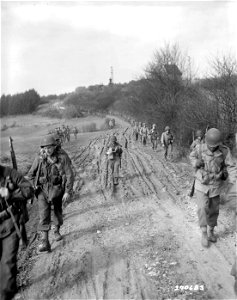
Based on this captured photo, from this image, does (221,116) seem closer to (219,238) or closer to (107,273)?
(219,238)

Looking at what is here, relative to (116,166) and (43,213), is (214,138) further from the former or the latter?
(116,166)

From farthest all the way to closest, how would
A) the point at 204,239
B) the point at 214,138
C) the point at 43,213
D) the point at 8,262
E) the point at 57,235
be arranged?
the point at 57,235 → the point at 43,213 → the point at 204,239 → the point at 214,138 → the point at 8,262

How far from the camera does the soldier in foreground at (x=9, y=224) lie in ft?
15.4

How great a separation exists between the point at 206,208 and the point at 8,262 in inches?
136

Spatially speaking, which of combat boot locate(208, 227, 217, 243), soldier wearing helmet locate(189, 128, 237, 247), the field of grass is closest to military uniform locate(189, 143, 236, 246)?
soldier wearing helmet locate(189, 128, 237, 247)

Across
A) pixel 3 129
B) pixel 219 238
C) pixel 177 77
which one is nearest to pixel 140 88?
pixel 177 77

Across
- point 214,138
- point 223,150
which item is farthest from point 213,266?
point 214,138

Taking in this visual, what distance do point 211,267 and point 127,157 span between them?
12.4 metres

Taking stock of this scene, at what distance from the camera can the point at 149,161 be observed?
17.0 m

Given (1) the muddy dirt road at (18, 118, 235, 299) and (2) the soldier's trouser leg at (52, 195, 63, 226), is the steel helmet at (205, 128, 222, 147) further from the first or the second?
(2) the soldier's trouser leg at (52, 195, 63, 226)

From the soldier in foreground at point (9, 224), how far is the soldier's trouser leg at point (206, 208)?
Result: 119 inches

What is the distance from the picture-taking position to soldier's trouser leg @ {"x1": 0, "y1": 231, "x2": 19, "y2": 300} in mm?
4668

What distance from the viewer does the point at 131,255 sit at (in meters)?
6.29

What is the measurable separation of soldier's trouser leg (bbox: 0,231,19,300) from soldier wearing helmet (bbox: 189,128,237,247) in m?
3.21
